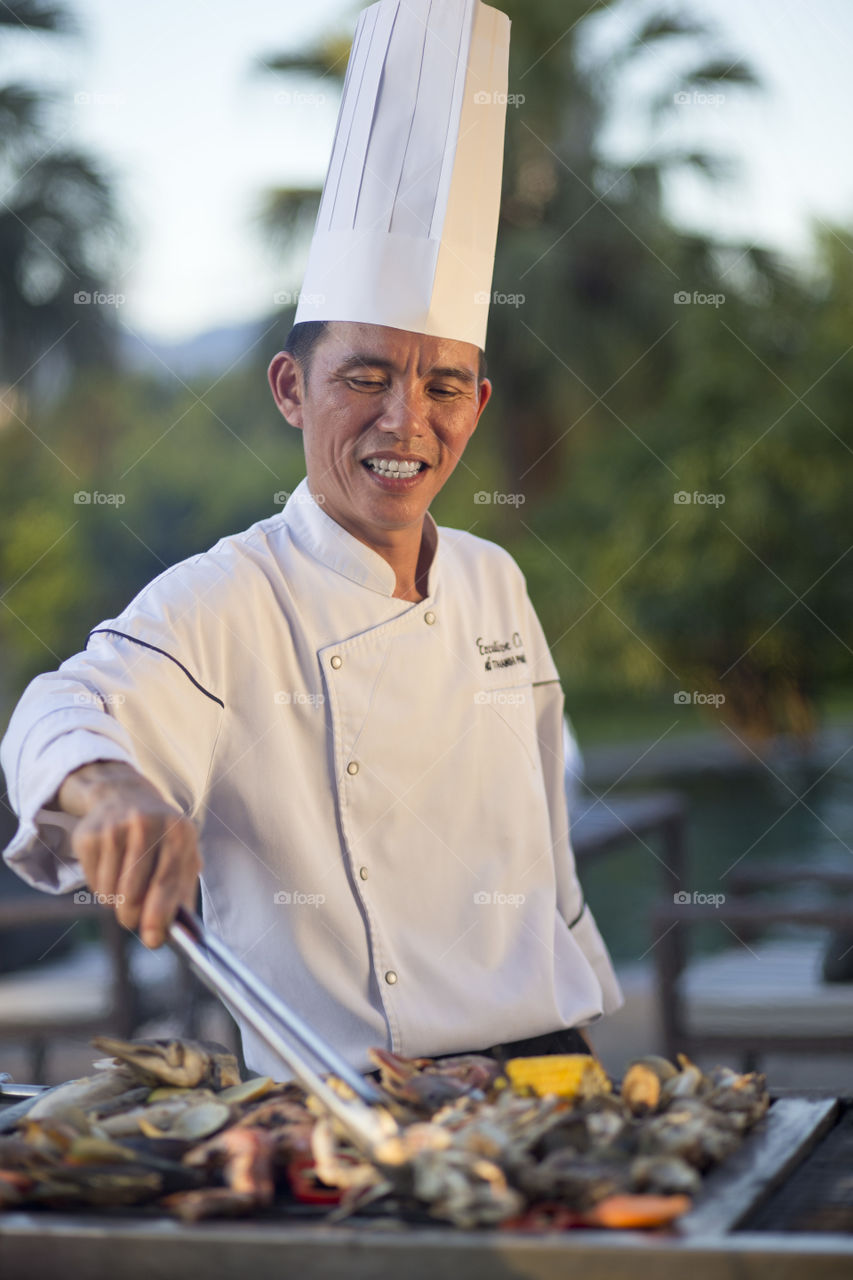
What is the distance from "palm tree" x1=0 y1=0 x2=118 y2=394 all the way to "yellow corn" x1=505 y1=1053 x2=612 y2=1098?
954 centimetres

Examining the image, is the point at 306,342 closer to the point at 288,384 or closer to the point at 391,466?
the point at 288,384

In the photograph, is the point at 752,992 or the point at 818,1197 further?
the point at 752,992

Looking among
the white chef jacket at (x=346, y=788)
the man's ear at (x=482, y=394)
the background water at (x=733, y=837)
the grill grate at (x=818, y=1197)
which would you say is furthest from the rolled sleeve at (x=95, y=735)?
the background water at (x=733, y=837)

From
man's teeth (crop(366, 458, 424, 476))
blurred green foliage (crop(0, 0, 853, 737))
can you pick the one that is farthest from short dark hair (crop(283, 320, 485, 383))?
blurred green foliage (crop(0, 0, 853, 737))

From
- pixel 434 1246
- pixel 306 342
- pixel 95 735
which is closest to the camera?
pixel 434 1246

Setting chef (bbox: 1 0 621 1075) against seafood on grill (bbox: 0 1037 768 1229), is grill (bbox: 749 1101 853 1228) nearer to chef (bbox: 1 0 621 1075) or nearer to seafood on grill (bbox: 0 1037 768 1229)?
seafood on grill (bbox: 0 1037 768 1229)

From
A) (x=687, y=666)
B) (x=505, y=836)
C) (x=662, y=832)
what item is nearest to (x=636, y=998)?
(x=662, y=832)

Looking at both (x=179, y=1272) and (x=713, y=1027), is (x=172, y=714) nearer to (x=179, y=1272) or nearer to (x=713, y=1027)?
(x=179, y=1272)

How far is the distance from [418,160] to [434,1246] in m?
1.37

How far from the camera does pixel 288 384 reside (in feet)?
6.03

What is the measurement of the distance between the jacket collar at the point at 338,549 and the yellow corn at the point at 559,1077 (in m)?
0.66

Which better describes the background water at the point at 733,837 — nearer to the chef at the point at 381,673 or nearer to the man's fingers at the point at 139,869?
the chef at the point at 381,673

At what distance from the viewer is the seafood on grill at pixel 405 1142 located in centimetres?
106

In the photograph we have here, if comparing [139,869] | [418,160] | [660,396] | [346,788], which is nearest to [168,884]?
[139,869]
